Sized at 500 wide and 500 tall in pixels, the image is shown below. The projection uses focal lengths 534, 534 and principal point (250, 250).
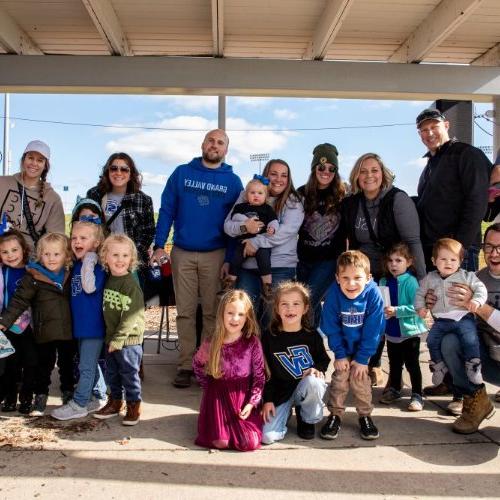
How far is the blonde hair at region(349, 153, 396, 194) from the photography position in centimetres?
436

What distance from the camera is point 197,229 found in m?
4.68

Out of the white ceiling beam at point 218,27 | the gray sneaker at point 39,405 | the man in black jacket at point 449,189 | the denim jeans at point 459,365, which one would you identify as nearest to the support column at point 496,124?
the man in black jacket at point 449,189

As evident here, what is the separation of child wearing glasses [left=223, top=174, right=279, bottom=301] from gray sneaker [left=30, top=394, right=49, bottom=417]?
1848mm

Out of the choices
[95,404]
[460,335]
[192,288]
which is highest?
[192,288]

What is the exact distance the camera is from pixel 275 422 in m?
3.53

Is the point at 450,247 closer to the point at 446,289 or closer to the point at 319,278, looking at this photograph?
the point at 446,289

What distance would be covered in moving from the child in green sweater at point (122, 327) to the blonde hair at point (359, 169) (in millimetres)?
1903

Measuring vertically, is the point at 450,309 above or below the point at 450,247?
below

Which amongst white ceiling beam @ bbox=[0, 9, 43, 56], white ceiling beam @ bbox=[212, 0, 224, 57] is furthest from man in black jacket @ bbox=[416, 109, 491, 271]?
white ceiling beam @ bbox=[0, 9, 43, 56]

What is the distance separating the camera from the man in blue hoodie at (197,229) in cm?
469

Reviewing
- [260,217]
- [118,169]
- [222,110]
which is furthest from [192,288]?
[222,110]

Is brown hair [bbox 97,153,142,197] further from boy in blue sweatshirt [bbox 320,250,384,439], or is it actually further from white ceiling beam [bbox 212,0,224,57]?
boy in blue sweatshirt [bbox 320,250,384,439]

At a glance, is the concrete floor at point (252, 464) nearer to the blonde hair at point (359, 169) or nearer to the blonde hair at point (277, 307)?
the blonde hair at point (277, 307)

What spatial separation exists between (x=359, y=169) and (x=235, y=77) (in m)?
1.71
